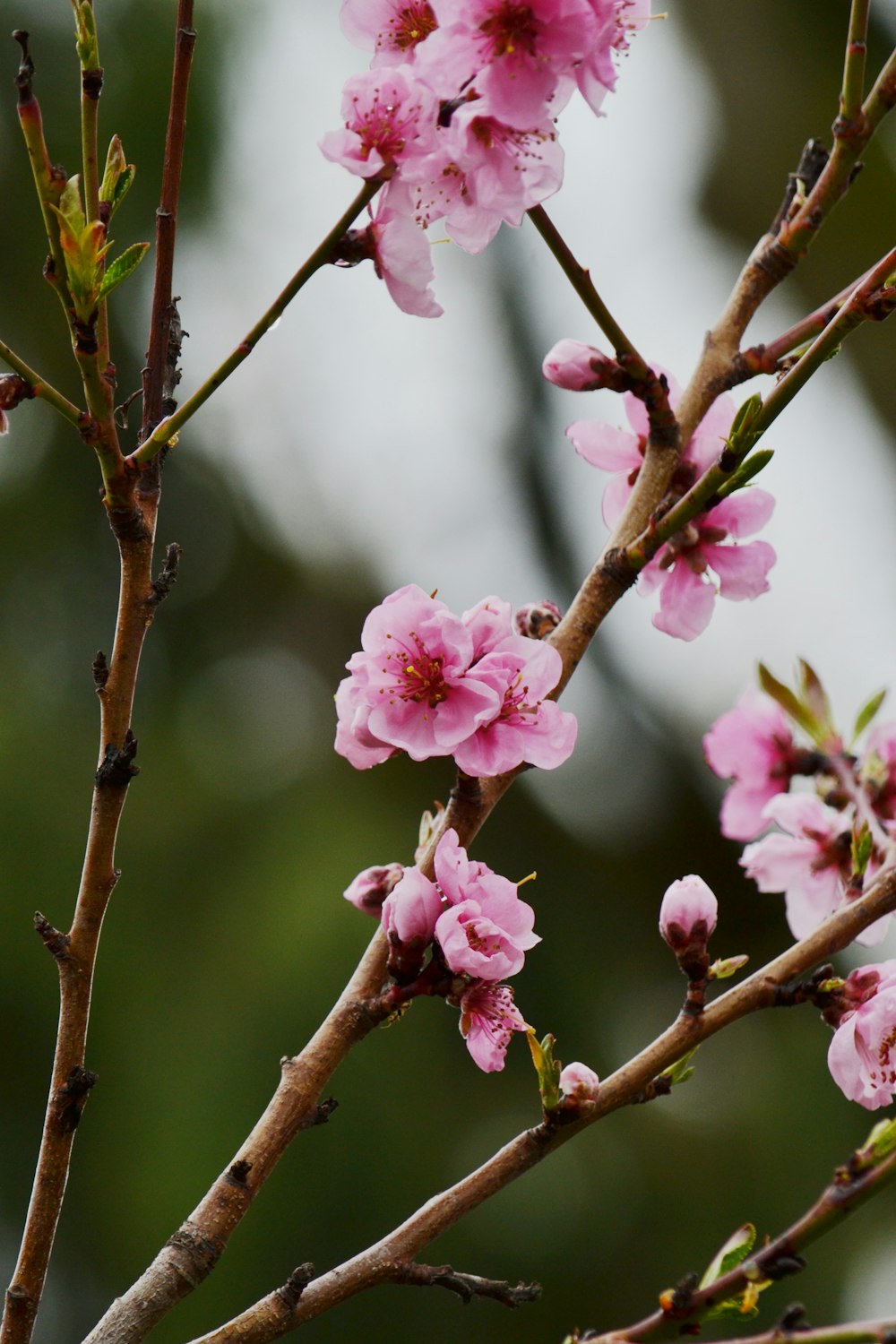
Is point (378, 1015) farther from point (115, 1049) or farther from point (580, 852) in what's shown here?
point (580, 852)

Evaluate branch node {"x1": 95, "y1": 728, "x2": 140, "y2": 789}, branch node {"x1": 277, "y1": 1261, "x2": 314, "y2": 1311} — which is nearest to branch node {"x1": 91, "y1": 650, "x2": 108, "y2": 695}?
branch node {"x1": 95, "y1": 728, "x2": 140, "y2": 789}

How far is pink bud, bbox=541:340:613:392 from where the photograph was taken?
703 mm

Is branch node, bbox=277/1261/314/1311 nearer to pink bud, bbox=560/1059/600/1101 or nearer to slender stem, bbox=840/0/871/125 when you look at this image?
pink bud, bbox=560/1059/600/1101

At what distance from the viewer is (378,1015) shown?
23.6 inches

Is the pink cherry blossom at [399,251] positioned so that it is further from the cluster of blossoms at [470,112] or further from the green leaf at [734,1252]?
the green leaf at [734,1252]

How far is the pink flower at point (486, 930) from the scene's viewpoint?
58cm

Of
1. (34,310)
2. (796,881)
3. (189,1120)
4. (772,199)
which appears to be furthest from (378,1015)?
(34,310)

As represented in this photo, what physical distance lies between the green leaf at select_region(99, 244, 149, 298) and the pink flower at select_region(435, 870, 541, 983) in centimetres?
30

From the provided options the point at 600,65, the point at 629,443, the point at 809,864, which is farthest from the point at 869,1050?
the point at 600,65

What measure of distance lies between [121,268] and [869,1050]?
1.63 feet

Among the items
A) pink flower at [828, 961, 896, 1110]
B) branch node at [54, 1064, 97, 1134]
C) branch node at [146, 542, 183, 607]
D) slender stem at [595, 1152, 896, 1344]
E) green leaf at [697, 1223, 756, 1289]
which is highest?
branch node at [146, 542, 183, 607]

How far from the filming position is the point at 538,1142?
1.85 ft

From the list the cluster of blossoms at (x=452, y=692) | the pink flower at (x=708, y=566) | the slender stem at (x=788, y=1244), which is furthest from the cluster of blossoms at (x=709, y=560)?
the slender stem at (x=788, y=1244)

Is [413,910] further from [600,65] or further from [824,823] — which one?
[600,65]
